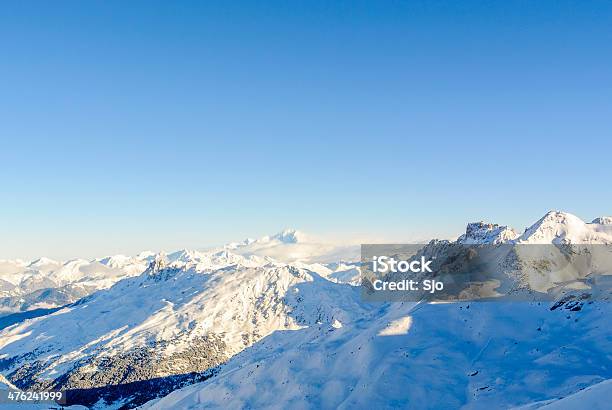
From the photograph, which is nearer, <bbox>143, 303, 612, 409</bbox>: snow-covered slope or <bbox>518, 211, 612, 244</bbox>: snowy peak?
<bbox>143, 303, 612, 409</bbox>: snow-covered slope

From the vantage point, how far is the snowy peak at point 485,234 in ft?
428

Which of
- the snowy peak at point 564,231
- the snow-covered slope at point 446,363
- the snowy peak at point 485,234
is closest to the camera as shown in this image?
the snow-covered slope at point 446,363

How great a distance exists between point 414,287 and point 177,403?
5677cm

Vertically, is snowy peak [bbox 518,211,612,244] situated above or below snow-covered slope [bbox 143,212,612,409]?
above

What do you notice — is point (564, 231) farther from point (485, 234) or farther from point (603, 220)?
point (485, 234)

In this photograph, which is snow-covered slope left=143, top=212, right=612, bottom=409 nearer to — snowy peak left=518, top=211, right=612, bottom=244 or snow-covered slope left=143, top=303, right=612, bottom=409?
snow-covered slope left=143, top=303, right=612, bottom=409

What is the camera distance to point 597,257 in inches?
3511

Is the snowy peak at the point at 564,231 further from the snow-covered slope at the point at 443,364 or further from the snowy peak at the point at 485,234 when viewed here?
the snow-covered slope at the point at 443,364

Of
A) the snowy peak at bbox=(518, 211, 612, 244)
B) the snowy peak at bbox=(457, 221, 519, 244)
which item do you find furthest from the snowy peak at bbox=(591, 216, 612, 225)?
the snowy peak at bbox=(457, 221, 519, 244)

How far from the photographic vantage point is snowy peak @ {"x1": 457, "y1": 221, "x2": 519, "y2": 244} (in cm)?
13050

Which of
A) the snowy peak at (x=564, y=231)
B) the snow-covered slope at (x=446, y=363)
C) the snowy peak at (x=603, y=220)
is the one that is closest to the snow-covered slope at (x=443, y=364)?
the snow-covered slope at (x=446, y=363)

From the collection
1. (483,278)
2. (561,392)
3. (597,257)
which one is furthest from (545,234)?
(561,392)

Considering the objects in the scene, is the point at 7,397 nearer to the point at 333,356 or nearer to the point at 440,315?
the point at 333,356

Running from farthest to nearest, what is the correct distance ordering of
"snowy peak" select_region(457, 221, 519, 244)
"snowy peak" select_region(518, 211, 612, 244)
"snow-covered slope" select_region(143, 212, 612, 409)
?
"snowy peak" select_region(457, 221, 519, 244)
"snowy peak" select_region(518, 211, 612, 244)
"snow-covered slope" select_region(143, 212, 612, 409)
